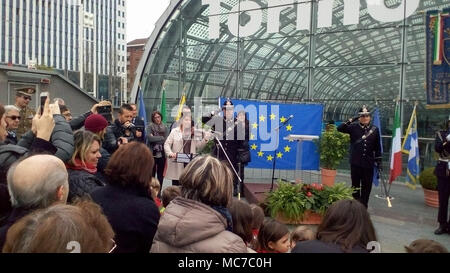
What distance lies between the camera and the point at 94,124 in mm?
4094

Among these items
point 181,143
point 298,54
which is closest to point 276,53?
point 298,54

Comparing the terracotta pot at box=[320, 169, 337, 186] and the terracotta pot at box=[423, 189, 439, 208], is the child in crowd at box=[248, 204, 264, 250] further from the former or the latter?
the terracotta pot at box=[320, 169, 337, 186]

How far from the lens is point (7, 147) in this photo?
2799 millimetres

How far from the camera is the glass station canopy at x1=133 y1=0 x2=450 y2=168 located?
30.8 ft

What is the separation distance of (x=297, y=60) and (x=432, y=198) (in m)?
5.36

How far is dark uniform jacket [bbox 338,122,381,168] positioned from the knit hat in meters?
4.32

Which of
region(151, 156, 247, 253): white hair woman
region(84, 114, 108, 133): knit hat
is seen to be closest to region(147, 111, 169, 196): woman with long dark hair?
region(84, 114, 108, 133): knit hat

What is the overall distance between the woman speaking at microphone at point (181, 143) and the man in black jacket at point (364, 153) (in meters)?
2.55

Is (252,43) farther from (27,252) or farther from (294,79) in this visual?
(27,252)

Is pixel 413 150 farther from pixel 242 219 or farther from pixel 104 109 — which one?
pixel 242 219

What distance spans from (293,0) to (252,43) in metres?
1.69

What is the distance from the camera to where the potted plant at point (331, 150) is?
811 cm

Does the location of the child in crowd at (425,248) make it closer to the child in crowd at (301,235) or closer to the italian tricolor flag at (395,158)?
the child in crowd at (301,235)
